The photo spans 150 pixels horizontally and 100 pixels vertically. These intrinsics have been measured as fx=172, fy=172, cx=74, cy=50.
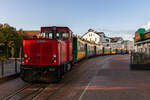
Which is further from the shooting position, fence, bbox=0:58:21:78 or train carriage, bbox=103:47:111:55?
train carriage, bbox=103:47:111:55

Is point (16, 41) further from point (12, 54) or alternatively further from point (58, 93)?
point (58, 93)

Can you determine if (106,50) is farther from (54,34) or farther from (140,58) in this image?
(54,34)

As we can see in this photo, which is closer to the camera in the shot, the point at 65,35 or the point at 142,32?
the point at 65,35

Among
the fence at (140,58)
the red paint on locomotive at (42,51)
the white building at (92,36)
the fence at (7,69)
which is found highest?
the white building at (92,36)

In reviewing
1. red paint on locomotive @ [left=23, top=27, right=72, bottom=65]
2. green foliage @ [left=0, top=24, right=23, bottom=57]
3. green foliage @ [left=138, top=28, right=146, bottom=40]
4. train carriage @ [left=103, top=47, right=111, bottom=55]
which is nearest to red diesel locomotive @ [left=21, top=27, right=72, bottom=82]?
red paint on locomotive @ [left=23, top=27, right=72, bottom=65]

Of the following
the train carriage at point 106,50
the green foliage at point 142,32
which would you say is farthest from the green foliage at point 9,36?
the train carriage at point 106,50

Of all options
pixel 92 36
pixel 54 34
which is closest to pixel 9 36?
pixel 54 34

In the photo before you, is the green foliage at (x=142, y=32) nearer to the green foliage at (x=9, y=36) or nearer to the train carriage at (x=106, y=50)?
the green foliage at (x=9, y=36)

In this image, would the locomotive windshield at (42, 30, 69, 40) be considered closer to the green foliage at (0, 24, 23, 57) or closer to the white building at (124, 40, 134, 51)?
the green foliage at (0, 24, 23, 57)

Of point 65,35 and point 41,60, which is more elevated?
point 65,35

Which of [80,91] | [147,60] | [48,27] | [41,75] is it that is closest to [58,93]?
[80,91]

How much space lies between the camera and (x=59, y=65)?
397 inches

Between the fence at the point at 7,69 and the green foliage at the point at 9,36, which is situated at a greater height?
the green foliage at the point at 9,36

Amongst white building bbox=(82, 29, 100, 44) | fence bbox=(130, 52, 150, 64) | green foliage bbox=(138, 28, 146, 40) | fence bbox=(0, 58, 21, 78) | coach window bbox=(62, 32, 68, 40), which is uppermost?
white building bbox=(82, 29, 100, 44)
